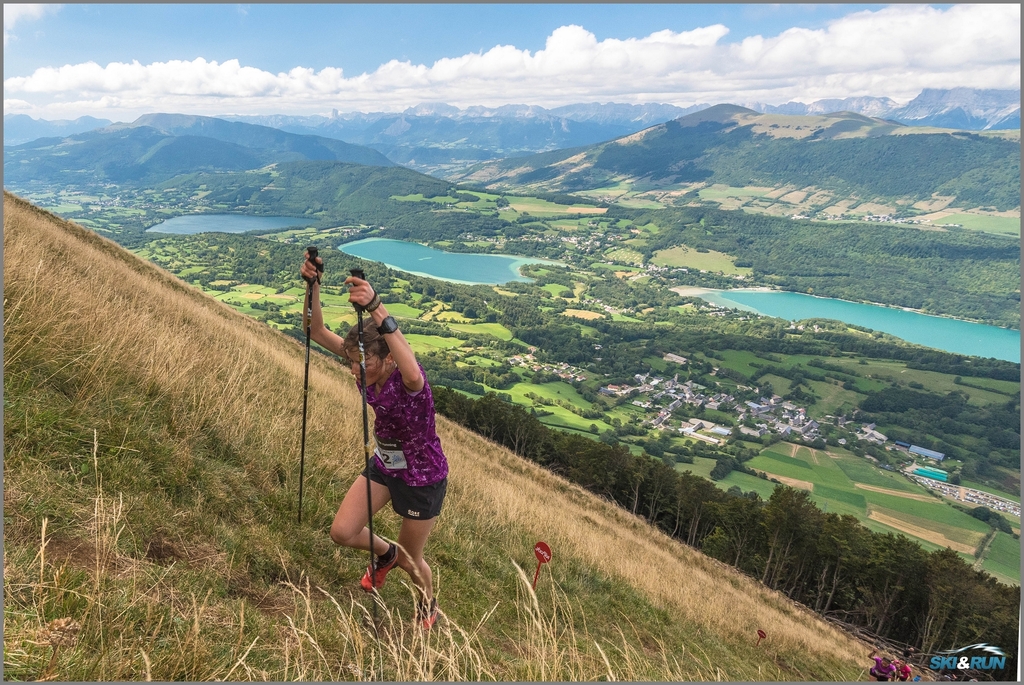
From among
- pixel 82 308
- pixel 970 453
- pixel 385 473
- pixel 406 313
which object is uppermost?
pixel 82 308

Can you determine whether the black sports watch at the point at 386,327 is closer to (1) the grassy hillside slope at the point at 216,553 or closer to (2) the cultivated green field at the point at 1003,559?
(1) the grassy hillside slope at the point at 216,553

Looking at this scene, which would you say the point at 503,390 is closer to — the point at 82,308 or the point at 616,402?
the point at 616,402

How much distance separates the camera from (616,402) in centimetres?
7281

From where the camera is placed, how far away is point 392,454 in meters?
3.14

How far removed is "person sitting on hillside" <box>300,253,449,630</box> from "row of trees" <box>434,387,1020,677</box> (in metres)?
23.2

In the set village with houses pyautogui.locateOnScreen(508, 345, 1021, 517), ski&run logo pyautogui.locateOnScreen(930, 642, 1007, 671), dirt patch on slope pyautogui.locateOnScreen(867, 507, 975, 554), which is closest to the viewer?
ski&run logo pyautogui.locateOnScreen(930, 642, 1007, 671)

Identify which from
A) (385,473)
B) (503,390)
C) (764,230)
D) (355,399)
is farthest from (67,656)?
(764,230)

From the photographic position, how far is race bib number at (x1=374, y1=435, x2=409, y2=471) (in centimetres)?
312

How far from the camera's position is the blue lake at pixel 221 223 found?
154 m

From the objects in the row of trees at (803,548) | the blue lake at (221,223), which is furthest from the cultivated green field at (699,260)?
the row of trees at (803,548)

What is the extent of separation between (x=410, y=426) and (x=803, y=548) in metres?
28.7

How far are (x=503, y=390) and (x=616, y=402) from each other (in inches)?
744

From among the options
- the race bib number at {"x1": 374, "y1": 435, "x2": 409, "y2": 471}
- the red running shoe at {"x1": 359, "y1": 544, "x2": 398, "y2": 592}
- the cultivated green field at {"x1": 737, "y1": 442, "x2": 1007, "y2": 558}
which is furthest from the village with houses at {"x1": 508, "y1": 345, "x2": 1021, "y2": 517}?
the race bib number at {"x1": 374, "y1": 435, "x2": 409, "y2": 471}

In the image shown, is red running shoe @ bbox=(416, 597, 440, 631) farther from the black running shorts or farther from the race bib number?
the race bib number
